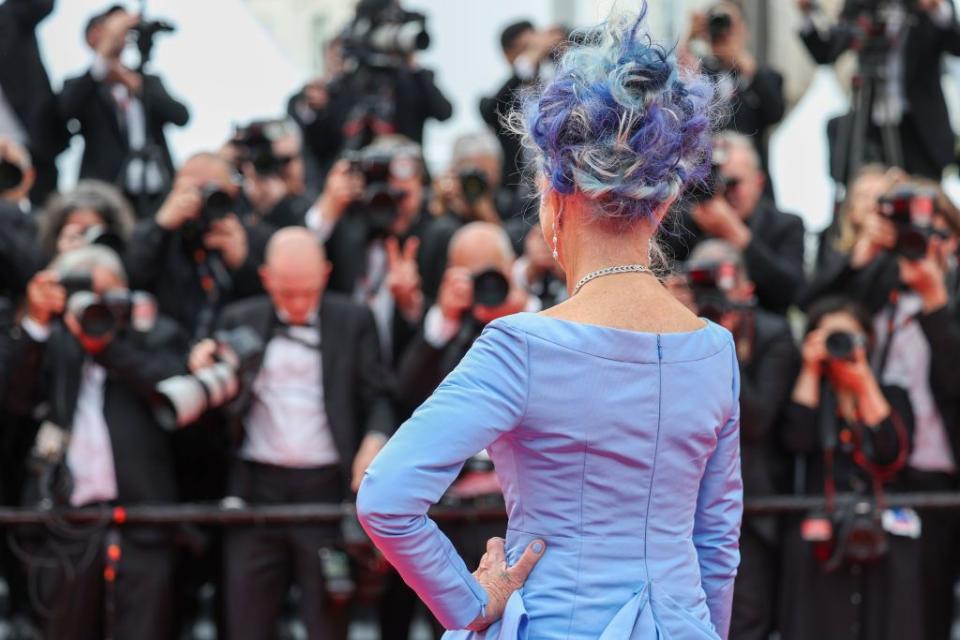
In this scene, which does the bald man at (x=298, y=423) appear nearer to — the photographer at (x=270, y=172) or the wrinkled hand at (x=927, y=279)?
the photographer at (x=270, y=172)

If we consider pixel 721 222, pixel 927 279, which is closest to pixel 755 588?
pixel 927 279

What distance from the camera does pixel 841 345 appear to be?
4.53m

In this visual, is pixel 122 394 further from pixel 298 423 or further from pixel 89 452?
pixel 298 423

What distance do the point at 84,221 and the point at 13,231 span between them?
0.78 ft

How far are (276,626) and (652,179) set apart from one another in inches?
120

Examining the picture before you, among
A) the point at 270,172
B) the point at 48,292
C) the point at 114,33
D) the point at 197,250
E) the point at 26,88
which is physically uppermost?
the point at 114,33

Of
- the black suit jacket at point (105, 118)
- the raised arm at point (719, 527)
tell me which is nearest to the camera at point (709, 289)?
the raised arm at point (719, 527)

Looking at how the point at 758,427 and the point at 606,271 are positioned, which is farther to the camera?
the point at 758,427

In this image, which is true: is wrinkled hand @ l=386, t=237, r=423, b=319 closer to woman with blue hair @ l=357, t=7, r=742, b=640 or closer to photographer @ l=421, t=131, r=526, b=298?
photographer @ l=421, t=131, r=526, b=298

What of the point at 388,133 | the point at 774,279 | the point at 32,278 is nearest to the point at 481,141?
the point at 388,133

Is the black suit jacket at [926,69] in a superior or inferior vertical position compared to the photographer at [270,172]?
superior

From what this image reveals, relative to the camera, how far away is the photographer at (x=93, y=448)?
180 inches

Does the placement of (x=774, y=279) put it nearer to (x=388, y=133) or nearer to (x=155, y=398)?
(x=388, y=133)

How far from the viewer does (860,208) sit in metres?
5.11
